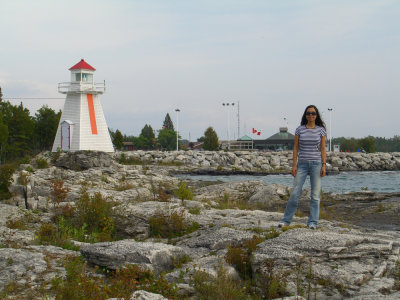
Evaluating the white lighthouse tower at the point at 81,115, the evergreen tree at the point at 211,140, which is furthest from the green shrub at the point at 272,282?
the evergreen tree at the point at 211,140

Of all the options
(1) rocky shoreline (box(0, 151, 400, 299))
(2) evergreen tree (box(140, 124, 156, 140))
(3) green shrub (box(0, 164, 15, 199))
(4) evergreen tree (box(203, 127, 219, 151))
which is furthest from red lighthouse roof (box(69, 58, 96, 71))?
(2) evergreen tree (box(140, 124, 156, 140))

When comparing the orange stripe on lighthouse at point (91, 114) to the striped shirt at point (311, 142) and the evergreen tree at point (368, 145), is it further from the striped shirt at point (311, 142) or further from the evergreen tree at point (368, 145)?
the evergreen tree at point (368, 145)

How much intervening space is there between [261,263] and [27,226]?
205 inches

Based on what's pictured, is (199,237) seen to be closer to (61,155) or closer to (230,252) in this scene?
(230,252)

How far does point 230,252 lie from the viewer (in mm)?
6230

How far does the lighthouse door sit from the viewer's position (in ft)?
122

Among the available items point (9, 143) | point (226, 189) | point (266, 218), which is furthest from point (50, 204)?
point (9, 143)

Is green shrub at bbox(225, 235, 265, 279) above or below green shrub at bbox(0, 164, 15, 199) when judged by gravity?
below

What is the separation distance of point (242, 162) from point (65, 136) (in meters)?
18.7

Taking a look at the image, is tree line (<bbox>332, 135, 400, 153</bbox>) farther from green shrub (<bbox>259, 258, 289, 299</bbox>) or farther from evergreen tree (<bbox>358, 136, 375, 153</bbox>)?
green shrub (<bbox>259, 258, 289, 299</bbox>)

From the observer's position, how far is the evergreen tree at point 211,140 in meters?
67.6

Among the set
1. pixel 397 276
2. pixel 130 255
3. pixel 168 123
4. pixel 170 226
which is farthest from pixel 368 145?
pixel 130 255

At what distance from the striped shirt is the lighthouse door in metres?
31.7

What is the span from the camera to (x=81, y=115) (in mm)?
37312
